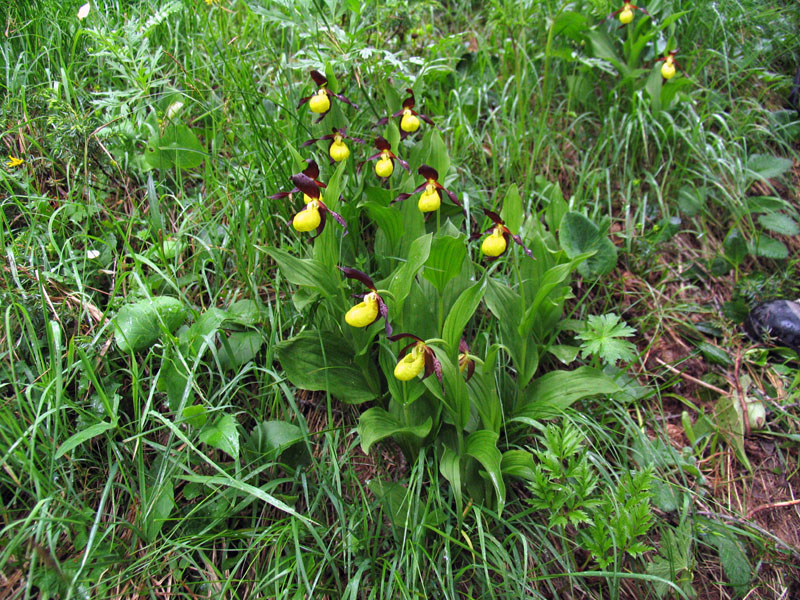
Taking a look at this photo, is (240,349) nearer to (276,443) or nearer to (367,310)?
(276,443)

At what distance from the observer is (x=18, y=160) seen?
78.0 inches

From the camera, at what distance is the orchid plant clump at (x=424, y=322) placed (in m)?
1.41

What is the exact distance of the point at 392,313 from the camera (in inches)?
58.4

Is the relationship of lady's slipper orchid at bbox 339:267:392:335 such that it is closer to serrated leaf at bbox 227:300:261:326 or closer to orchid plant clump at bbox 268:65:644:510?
orchid plant clump at bbox 268:65:644:510

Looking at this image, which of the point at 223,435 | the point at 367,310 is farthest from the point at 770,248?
the point at 223,435

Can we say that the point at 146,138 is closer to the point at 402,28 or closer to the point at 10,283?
the point at 10,283

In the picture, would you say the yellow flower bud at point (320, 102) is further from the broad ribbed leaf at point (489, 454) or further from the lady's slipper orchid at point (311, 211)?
the broad ribbed leaf at point (489, 454)

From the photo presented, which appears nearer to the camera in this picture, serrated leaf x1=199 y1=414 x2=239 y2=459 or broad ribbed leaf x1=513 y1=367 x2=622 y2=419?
serrated leaf x1=199 y1=414 x2=239 y2=459

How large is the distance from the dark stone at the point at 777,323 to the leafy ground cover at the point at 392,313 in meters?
0.05

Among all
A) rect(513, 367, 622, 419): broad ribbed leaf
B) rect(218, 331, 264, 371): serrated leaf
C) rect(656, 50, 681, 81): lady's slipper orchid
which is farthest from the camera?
rect(656, 50, 681, 81): lady's slipper orchid

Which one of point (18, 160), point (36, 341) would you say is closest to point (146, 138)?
point (18, 160)

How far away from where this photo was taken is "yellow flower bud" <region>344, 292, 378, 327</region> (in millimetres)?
1375

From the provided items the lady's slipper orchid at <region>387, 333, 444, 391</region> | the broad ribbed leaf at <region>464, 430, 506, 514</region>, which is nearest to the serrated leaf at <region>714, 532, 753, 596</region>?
the broad ribbed leaf at <region>464, 430, 506, 514</region>

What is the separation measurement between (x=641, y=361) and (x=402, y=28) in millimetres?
2088
